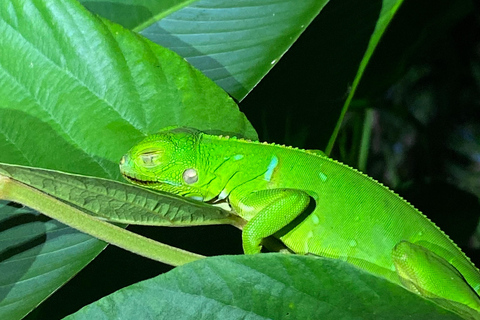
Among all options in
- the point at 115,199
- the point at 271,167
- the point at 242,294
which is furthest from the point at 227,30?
the point at 242,294

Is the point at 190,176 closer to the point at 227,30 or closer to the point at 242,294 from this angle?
the point at 227,30

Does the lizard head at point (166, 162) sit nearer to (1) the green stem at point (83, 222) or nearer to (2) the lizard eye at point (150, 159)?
(2) the lizard eye at point (150, 159)

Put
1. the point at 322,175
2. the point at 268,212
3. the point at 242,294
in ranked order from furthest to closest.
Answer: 1. the point at 322,175
2. the point at 268,212
3. the point at 242,294

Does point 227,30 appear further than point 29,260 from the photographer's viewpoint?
Yes

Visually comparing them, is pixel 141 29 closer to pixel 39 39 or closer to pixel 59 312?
pixel 39 39

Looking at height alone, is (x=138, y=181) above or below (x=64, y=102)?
below

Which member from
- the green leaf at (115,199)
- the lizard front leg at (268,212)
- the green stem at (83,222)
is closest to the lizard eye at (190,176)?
the lizard front leg at (268,212)
